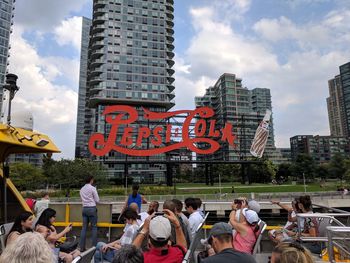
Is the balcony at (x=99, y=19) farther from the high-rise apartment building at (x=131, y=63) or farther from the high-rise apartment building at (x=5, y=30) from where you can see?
the high-rise apartment building at (x=5, y=30)

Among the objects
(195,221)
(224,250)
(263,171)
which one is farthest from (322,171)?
(224,250)

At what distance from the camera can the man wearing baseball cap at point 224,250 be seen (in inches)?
106

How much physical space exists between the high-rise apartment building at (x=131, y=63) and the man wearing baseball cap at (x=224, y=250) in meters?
69.5

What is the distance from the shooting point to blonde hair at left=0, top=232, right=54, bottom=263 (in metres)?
1.89

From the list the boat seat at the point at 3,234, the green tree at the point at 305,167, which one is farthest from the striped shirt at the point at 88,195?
the green tree at the point at 305,167

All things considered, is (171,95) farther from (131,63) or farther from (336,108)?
(336,108)

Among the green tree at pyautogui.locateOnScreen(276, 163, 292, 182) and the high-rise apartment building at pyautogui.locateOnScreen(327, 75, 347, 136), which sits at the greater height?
the high-rise apartment building at pyautogui.locateOnScreen(327, 75, 347, 136)

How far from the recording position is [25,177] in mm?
48781

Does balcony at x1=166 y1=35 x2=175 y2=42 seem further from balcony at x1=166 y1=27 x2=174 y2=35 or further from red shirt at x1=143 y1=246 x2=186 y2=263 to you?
red shirt at x1=143 y1=246 x2=186 y2=263

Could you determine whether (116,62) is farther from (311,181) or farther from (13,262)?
(13,262)

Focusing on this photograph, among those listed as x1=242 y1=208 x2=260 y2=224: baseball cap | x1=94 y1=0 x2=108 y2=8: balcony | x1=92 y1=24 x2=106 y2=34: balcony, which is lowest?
x1=242 y1=208 x2=260 y2=224: baseball cap

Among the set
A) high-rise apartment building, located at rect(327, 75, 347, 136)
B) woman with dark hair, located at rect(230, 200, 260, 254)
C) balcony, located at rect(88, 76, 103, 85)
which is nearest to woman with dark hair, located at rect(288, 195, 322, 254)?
woman with dark hair, located at rect(230, 200, 260, 254)

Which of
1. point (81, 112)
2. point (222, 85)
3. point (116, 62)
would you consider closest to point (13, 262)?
point (116, 62)

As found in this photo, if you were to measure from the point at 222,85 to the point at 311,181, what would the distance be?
53.2 m
